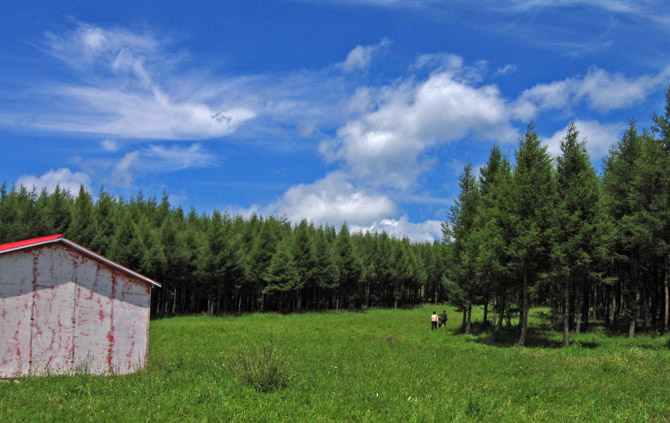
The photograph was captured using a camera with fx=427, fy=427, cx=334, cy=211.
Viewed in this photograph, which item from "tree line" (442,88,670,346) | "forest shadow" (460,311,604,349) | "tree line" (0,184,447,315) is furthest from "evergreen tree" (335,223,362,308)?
"tree line" (442,88,670,346)

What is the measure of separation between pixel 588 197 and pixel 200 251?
141 feet

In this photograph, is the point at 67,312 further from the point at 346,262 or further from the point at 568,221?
the point at 346,262

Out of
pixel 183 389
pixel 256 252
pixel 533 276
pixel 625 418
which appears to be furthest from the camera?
pixel 256 252

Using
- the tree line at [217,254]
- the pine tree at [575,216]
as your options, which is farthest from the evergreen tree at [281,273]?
the pine tree at [575,216]

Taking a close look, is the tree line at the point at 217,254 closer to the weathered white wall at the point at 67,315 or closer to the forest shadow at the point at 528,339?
the forest shadow at the point at 528,339

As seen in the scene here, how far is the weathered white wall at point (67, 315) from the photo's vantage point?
13.3 metres

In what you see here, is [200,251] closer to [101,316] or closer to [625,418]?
[101,316]

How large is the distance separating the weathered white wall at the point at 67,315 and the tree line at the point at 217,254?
84.4ft

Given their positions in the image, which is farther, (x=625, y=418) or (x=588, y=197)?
(x=588, y=197)

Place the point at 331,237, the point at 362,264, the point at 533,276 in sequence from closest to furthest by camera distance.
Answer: the point at 533,276, the point at 362,264, the point at 331,237

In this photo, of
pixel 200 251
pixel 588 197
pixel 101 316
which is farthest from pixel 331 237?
pixel 101 316

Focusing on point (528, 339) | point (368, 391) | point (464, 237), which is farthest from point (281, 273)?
point (368, 391)

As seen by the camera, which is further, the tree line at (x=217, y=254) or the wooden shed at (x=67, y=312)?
the tree line at (x=217, y=254)

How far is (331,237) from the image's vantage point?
290ft
